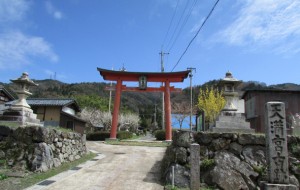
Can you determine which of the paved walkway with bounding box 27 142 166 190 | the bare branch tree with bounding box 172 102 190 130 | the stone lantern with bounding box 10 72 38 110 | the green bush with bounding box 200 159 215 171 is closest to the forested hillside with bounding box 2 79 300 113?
the bare branch tree with bounding box 172 102 190 130

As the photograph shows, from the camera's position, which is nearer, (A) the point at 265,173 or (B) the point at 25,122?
(A) the point at 265,173

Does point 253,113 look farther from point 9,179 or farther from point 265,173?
point 9,179

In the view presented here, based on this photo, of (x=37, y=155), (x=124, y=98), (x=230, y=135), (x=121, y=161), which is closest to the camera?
(x=230, y=135)

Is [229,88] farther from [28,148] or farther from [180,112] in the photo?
[180,112]

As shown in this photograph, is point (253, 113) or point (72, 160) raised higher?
point (253, 113)

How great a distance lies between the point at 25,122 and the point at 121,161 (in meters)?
4.75

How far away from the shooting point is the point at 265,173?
840cm

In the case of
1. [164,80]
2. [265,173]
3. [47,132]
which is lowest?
[265,173]

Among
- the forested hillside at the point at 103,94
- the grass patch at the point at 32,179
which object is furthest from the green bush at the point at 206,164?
the forested hillside at the point at 103,94

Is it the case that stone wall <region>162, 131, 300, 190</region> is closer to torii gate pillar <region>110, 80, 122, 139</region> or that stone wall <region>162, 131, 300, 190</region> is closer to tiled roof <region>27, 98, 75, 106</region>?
torii gate pillar <region>110, 80, 122, 139</region>

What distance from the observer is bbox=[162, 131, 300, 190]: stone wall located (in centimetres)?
839

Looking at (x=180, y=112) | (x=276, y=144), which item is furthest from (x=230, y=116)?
(x=180, y=112)

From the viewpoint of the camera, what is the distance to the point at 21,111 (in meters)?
12.3

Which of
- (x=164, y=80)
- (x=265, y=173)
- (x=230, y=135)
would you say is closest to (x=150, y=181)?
(x=230, y=135)
